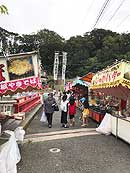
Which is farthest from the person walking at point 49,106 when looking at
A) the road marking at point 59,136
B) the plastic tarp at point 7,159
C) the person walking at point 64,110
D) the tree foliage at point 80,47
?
the tree foliage at point 80,47

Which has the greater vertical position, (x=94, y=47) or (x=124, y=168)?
(x=94, y=47)

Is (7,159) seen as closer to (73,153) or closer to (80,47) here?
(73,153)

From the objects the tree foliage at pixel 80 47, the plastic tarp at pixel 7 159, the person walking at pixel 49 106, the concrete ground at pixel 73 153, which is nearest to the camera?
the plastic tarp at pixel 7 159

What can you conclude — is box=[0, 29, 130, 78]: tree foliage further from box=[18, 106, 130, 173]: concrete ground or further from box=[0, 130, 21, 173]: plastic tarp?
box=[0, 130, 21, 173]: plastic tarp

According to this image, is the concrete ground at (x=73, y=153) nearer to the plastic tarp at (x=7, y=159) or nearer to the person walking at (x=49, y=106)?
the plastic tarp at (x=7, y=159)

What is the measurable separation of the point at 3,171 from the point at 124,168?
317cm

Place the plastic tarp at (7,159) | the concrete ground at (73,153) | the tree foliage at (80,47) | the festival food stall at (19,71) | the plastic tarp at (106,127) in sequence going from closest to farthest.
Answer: the plastic tarp at (7,159)
the concrete ground at (73,153)
the festival food stall at (19,71)
the plastic tarp at (106,127)
the tree foliage at (80,47)

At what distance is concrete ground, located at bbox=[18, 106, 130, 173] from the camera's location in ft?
26.9

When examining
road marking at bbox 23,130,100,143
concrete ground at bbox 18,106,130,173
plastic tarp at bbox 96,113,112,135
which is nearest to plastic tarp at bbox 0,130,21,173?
concrete ground at bbox 18,106,130,173

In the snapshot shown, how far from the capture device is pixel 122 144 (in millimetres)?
11148

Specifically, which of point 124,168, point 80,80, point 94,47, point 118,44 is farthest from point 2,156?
point 94,47

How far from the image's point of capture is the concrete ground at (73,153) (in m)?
8.20

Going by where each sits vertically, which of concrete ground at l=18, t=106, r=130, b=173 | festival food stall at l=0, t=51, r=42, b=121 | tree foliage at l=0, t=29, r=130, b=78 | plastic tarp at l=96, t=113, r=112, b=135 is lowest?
concrete ground at l=18, t=106, r=130, b=173

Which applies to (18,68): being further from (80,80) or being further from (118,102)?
(80,80)
